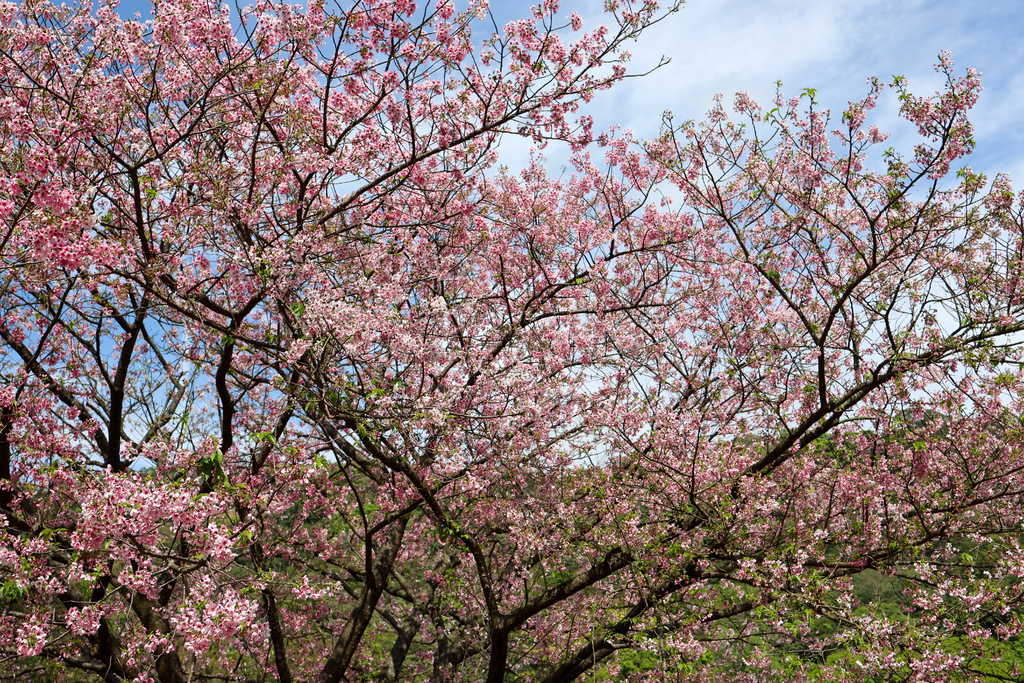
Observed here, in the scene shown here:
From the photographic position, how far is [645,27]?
7195mm

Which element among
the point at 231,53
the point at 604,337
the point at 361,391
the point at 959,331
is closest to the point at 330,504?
the point at 361,391

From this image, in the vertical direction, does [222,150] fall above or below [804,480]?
above

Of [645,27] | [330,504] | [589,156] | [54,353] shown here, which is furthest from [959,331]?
[54,353]

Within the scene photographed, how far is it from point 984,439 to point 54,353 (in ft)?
41.7

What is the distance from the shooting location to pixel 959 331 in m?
7.10

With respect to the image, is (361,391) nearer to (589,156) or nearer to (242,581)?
(242,581)

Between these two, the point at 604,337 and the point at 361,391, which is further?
the point at 604,337

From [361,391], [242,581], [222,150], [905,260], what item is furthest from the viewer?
[905,260]

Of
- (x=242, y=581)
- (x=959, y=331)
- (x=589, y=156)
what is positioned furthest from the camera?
(x=589, y=156)

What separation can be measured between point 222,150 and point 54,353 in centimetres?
427

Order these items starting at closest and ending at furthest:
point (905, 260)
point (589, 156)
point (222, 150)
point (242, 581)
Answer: point (242, 581), point (222, 150), point (905, 260), point (589, 156)

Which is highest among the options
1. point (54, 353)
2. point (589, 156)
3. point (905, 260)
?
point (589, 156)

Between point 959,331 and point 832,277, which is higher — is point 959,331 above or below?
below

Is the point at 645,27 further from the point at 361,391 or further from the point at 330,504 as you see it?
the point at 330,504
